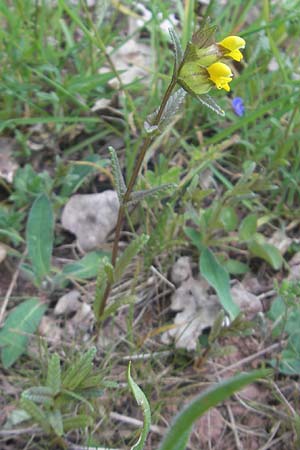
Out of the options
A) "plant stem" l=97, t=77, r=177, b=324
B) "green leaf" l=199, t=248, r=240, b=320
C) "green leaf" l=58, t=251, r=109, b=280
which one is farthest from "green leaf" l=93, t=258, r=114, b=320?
"green leaf" l=199, t=248, r=240, b=320

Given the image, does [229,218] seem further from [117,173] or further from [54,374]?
[54,374]

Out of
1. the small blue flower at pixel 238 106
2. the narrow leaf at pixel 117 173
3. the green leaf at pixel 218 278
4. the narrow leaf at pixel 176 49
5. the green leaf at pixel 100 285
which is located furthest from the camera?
the small blue flower at pixel 238 106

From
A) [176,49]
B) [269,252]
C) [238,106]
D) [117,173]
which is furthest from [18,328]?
[238,106]

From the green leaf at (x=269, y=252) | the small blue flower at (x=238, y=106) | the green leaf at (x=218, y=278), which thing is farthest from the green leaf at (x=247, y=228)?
the small blue flower at (x=238, y=106)

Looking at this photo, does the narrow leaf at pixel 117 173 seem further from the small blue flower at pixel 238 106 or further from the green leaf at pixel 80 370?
the small blue flower at pixel 238 106

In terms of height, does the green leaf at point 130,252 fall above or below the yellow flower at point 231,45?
below
